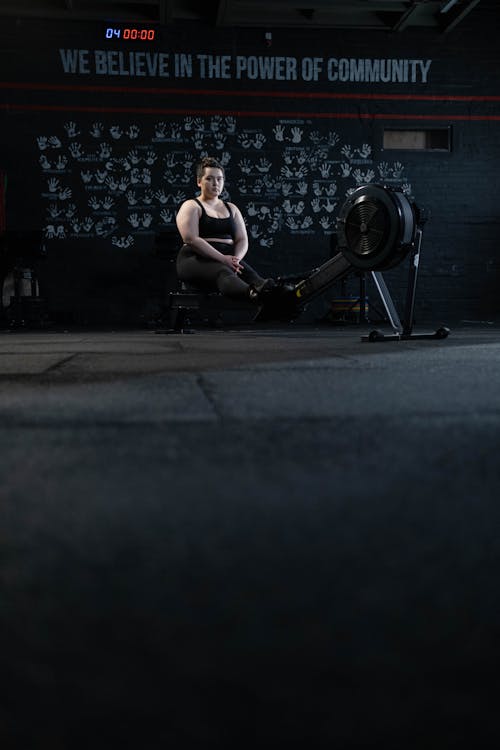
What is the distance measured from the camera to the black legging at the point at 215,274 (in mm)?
5086

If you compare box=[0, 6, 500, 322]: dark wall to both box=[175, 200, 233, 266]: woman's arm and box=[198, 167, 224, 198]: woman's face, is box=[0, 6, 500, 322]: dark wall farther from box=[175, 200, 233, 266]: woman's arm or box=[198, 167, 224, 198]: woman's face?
box=[175, 200, 233, 266]: woman's arm

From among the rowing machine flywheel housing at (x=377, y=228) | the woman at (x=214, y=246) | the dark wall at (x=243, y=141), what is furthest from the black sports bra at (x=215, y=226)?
the dark wall at (x=243, y=141)

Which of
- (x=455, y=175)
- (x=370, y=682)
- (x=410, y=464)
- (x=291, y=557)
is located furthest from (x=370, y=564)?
(x=455, y=175)

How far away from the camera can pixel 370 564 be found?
756 millimetres

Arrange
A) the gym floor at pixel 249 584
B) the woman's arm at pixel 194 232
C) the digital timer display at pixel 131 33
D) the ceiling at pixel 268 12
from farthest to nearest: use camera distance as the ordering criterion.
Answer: the digital timer display at pixel 131 33 → the ceiling at pixel 268 12 → the woman's arm at pixel 194 232 → the gym floor at pixel 249 584

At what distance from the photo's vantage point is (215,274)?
211 inches

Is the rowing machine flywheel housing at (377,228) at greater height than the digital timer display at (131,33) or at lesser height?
lesser

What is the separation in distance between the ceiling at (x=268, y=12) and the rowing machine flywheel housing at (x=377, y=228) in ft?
14.8

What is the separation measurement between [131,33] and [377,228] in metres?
5.33

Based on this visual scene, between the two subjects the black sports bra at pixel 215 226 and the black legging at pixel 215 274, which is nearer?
the black legging at pixel 215 274

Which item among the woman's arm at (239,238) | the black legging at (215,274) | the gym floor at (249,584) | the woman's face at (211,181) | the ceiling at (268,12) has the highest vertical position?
the ceiling at (268,12)

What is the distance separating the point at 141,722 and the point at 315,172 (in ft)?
28.8

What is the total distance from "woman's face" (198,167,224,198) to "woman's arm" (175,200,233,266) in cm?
17

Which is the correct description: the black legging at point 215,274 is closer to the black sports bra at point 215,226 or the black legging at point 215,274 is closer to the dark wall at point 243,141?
the black sports bra at point 215,226
